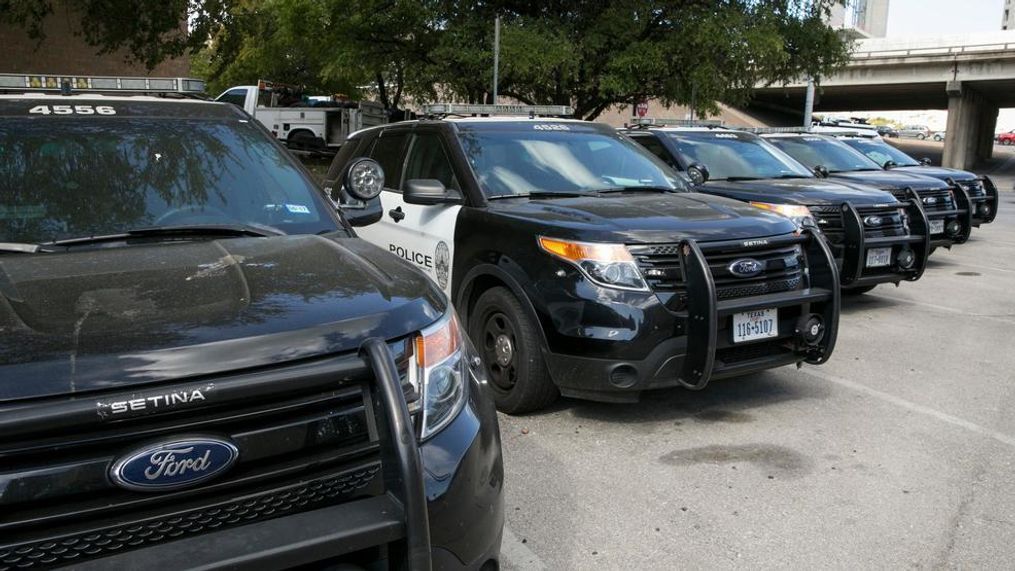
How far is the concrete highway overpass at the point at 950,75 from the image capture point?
148ft

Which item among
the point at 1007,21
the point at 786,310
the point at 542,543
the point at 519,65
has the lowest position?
the point at 542,543

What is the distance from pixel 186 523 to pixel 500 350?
325 centimetres

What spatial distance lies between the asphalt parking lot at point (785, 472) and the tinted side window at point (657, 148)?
3379 millimetres

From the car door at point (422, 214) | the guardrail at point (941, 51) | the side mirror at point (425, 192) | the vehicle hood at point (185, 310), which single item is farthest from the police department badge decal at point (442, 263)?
the guardrail at point (941, 51)

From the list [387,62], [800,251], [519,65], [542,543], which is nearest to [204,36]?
[387,62]

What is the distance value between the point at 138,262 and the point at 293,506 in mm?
1048

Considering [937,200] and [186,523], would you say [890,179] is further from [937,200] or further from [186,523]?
[186,523]

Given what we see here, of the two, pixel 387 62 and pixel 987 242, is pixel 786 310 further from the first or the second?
pixel 387 62

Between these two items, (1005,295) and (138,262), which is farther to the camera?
(1005,295)

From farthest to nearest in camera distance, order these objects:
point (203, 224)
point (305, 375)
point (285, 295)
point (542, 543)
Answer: point (542, 543)
point (203, 224)
point (285, 295)
point (305, 375)

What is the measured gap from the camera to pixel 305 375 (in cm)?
199

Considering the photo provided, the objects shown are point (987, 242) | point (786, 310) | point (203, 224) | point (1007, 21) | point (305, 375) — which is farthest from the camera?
point (1007, 21)

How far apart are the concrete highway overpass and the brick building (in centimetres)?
3311

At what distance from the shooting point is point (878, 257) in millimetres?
7832
